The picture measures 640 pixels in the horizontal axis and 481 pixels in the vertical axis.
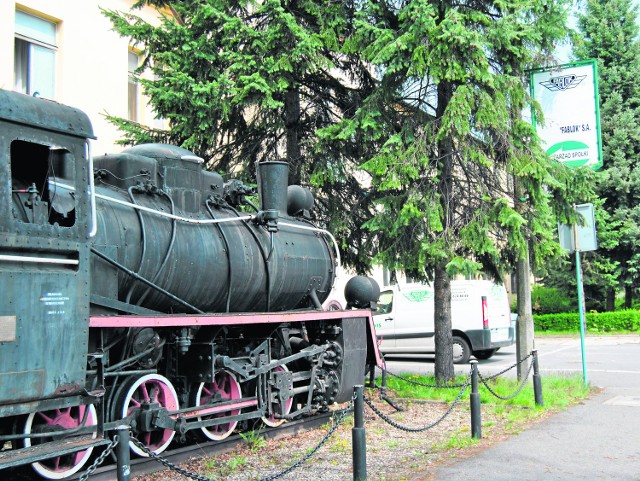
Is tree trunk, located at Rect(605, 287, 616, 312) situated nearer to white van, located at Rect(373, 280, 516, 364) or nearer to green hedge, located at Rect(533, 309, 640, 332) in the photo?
green hedge, located at Rect(533, 309, 640, 332)

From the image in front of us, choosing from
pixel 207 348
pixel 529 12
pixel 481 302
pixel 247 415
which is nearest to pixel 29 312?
pixel 207 348

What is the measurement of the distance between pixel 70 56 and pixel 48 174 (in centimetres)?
909

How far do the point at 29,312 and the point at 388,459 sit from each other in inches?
156

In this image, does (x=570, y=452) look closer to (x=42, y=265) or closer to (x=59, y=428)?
(x=59, y=428)

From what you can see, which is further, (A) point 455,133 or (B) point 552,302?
(B) point 552,302

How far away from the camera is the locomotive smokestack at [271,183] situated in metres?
8.77

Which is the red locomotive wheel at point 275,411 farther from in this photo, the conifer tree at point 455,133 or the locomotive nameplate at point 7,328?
the locomotive nameplate at point 7,328

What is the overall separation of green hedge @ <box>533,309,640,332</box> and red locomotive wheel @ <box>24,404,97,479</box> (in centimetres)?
2471

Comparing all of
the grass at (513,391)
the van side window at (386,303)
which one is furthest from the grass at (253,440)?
the van side window at (386,303)

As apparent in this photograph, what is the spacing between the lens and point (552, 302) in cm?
3005

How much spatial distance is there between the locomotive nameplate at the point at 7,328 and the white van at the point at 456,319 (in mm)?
12194

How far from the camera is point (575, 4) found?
11.1 meters

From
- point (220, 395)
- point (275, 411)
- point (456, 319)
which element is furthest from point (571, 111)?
point (220, 395)

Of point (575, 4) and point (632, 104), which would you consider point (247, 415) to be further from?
point (632, 104)
